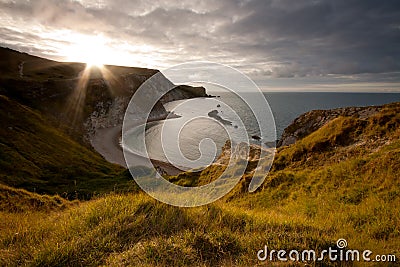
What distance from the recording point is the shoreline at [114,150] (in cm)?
6600

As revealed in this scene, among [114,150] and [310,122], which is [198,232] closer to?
[310,122]

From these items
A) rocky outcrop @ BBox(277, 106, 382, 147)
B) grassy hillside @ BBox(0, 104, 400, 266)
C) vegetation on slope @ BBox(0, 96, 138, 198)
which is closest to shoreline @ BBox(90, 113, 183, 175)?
vegetation on slope @ BBox(0, 96, 138, 198)

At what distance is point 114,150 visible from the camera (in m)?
76.6

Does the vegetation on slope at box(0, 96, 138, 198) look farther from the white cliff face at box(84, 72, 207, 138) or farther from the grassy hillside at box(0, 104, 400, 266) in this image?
the white cliff face at box(84, 72, 207, 138)

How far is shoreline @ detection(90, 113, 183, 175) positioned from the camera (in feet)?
217

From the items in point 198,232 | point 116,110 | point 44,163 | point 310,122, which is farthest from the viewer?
point 116,110

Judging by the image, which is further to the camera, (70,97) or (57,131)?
(70,97)

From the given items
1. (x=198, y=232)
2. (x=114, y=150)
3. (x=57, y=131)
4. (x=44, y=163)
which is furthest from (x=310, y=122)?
(x=57, y=131)

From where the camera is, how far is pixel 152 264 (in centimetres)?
427

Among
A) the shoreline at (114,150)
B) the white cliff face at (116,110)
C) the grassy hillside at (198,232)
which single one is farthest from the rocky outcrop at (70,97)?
the grassy hillside at (198,232)

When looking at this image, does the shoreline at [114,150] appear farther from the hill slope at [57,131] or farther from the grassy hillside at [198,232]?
the grassy hillside at [198,232]

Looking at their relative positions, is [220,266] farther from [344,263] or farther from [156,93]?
[156,93]

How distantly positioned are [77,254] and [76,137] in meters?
77.5

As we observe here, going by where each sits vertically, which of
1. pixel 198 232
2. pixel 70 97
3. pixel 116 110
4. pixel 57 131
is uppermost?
pixel 70 97
